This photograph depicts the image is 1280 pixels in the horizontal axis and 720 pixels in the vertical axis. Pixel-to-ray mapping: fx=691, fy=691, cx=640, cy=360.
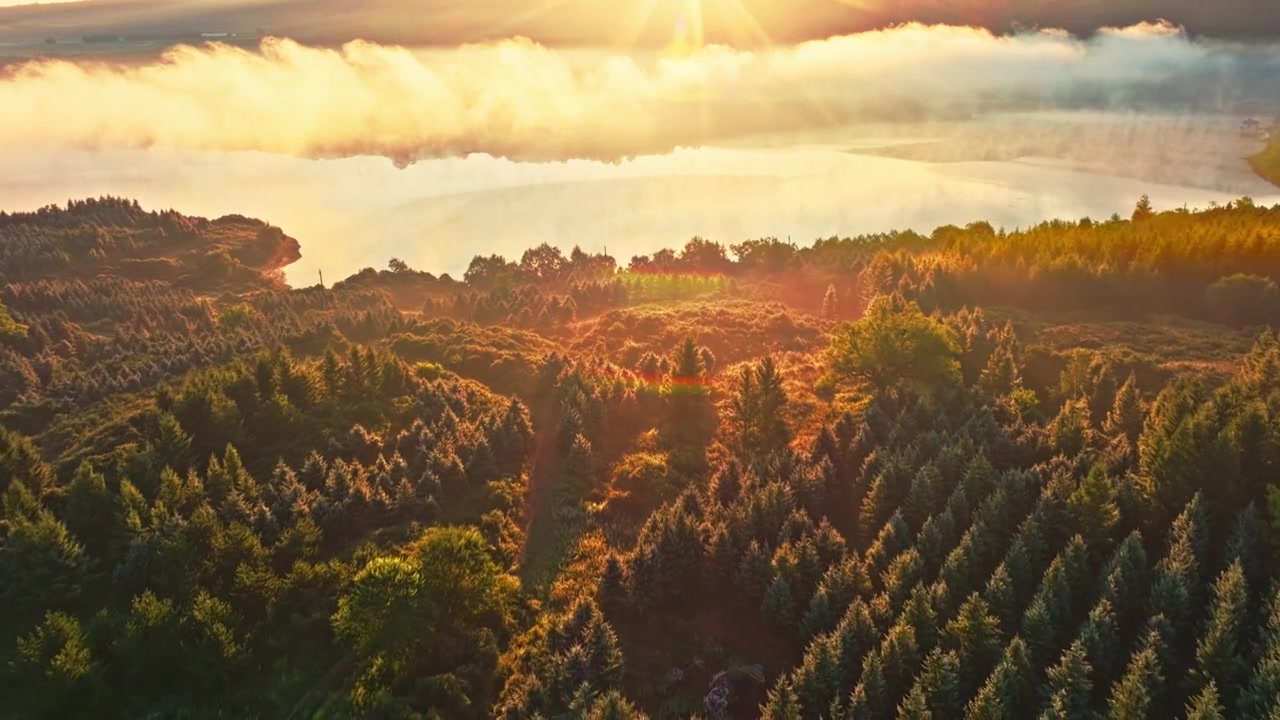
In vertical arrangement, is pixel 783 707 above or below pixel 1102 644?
below

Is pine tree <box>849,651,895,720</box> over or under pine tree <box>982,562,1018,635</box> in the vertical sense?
under

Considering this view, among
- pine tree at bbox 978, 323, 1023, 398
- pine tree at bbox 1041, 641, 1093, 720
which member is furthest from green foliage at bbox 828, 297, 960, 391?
pine tree at bbox 1041, 641, 1093, 720

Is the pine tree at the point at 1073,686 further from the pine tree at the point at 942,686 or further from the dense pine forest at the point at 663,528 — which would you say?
the pine tree at the point at 942,686

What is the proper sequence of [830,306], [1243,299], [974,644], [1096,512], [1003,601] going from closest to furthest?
[974,644], [1003,601], [1096,512], [1243,299], [830,306]

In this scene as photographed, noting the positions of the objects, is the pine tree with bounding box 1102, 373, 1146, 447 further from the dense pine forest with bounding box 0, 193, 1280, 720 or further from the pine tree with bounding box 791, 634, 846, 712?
the pine tree with bounding box 791, 634, 846, 712

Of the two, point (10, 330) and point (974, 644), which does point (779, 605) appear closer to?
point (974, 644)

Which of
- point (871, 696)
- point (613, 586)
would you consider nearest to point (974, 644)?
point (871, 696)

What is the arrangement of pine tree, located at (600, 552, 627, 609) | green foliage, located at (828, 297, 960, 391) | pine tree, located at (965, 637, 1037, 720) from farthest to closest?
1. green foliage, located at (828, 297, 960, 391)
2. pine tree, located at (600, 552, 627, 609)
3. pine tree, located at (965, 637, 1037, 720)

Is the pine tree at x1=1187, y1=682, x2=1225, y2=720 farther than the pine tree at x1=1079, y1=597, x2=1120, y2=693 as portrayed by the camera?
No

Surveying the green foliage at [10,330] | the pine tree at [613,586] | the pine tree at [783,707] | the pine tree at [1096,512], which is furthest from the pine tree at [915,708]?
the green foliage at [10,330]
